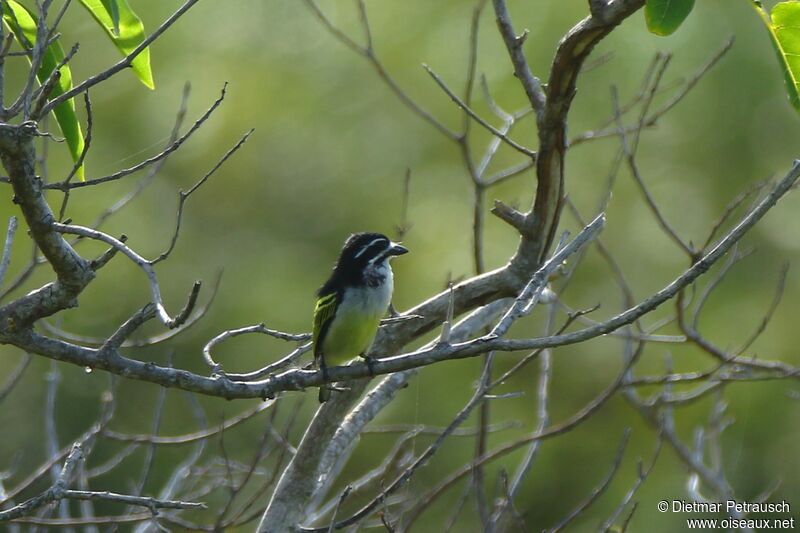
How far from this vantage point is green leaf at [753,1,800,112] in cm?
336

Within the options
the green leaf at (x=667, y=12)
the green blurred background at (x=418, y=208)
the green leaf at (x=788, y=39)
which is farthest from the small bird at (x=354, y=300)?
the green blurred background at (x=418, y=208)

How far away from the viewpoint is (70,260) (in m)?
3.36

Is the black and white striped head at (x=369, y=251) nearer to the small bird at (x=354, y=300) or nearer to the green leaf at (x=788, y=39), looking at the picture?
the small bird at (x=354, y=300)

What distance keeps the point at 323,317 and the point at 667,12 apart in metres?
2.77

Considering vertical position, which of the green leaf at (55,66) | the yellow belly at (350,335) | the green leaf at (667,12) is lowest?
the yellow belly at (350,335)

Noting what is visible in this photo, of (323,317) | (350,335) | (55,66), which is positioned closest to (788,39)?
(55,66)

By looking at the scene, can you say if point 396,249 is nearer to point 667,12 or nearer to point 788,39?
point 667,12

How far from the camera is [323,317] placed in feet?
18.3

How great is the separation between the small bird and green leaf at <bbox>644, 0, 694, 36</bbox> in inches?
90.8

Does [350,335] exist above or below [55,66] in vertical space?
below

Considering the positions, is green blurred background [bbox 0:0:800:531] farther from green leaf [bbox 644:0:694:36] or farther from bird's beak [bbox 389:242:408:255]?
green leaf [bbox 644:0:694:36]

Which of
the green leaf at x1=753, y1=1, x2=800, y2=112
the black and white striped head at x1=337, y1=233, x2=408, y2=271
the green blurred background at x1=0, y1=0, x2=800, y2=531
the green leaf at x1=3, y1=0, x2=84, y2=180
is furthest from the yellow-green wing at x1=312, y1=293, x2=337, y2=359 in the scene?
the green blurred background at x1=0, y1=0, x2=800, y2=531

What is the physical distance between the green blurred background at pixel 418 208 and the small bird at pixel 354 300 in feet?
10.5

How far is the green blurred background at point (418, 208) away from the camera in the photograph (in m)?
9.54
